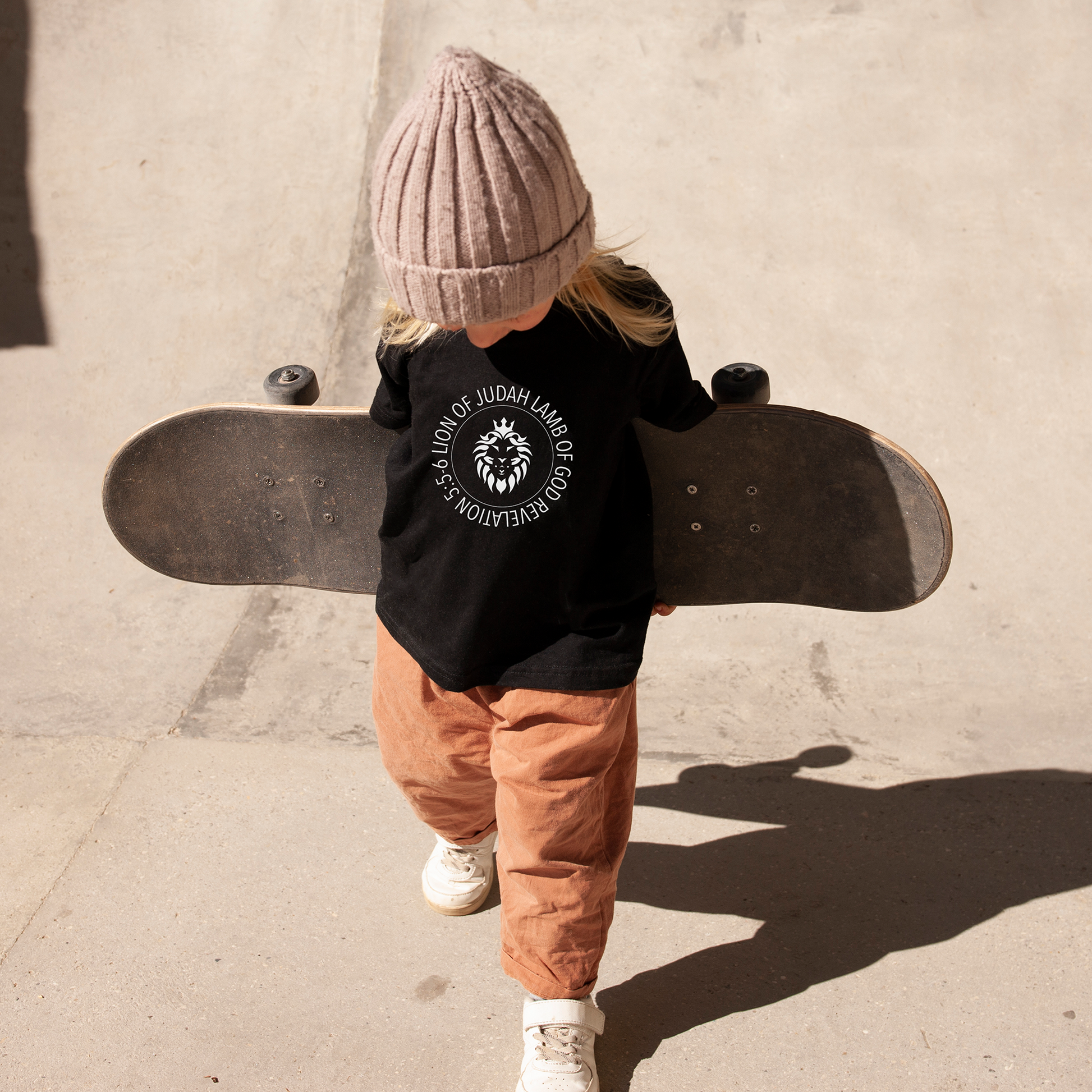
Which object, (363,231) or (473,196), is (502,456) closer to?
(473,196)

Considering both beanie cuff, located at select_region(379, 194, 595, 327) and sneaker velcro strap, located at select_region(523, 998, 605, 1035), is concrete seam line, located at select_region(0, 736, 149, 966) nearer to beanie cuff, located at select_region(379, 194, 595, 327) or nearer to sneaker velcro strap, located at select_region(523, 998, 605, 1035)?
sneaker velcro strap, located at select_region(523, 998, 605, 1035)

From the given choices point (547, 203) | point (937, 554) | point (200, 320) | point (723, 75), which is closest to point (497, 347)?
point (547, 203)

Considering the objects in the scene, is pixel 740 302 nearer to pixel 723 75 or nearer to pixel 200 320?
pixel 723 75

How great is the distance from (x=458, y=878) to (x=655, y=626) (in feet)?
3.77

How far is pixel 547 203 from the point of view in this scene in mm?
1233

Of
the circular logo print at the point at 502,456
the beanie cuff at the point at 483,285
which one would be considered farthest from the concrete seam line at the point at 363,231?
the beanie cuff at the point at 483,285

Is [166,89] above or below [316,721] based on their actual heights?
above

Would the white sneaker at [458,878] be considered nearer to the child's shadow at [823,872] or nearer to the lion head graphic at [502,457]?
the child's shadow at [823,872]

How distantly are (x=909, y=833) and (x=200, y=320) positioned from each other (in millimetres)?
3178

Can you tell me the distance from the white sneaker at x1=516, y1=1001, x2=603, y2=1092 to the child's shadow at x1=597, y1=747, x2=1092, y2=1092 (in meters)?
0.12

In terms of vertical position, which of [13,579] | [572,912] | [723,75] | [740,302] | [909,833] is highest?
[723,75]

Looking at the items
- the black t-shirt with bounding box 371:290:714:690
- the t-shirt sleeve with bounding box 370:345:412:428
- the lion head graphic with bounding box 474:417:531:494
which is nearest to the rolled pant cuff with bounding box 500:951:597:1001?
the black t-shirt with bounding box 371:290:714:690

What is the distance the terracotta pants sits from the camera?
155 cm

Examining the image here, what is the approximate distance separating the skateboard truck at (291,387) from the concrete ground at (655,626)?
1048 millimetres
